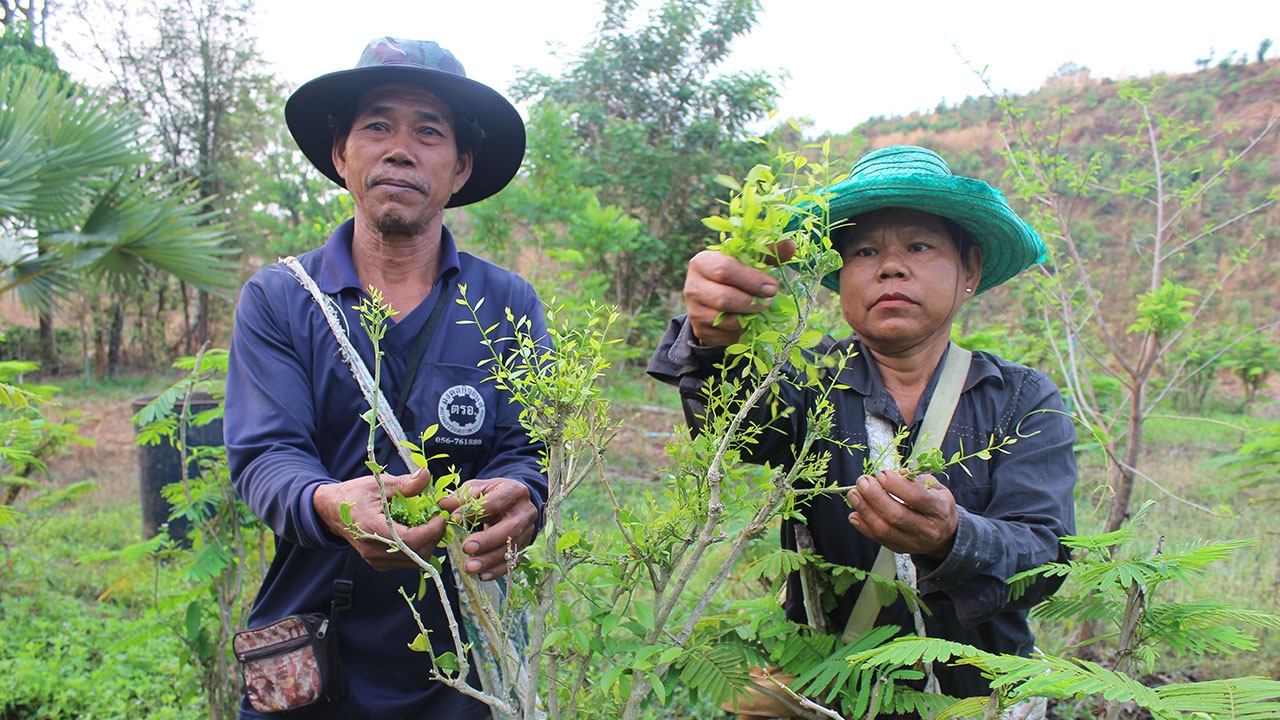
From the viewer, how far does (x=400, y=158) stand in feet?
6.01

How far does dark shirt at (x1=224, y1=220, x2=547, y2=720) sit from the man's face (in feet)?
0.63

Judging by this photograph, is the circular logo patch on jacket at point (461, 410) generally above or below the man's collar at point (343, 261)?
below

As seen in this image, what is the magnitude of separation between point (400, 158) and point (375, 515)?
972 millimetres

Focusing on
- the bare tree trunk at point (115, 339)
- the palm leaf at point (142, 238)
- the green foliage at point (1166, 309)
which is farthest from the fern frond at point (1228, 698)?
the bare tree trunk at point (115, 339)

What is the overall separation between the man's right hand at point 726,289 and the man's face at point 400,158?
0.91 m

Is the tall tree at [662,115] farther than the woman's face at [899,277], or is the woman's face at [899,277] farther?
the tall tree at [662,115]

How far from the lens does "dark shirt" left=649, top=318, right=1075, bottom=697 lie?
1.41m

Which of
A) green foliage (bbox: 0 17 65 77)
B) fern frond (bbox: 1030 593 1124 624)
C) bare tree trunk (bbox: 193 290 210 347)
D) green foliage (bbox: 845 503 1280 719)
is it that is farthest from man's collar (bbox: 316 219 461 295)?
bare tree trunk (bbox: 193 290 210 347)

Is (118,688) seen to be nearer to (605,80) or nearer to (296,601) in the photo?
(296,601)

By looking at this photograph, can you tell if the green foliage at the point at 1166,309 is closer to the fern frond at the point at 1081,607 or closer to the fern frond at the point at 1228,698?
the fern frond at the point at 1081,607

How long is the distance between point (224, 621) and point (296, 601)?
1.13 meters

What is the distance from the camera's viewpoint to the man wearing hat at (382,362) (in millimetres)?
1708

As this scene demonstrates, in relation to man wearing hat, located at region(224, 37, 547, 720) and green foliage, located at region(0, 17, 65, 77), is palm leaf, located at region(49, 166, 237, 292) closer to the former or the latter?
man wearing hat, located at region(224, 37, 547, 720)

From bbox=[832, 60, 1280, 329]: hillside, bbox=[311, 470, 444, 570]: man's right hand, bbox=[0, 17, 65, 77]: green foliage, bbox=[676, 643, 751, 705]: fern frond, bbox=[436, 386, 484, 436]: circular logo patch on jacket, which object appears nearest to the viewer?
bbox=[311, 470, 444, 570]: man's right hand
